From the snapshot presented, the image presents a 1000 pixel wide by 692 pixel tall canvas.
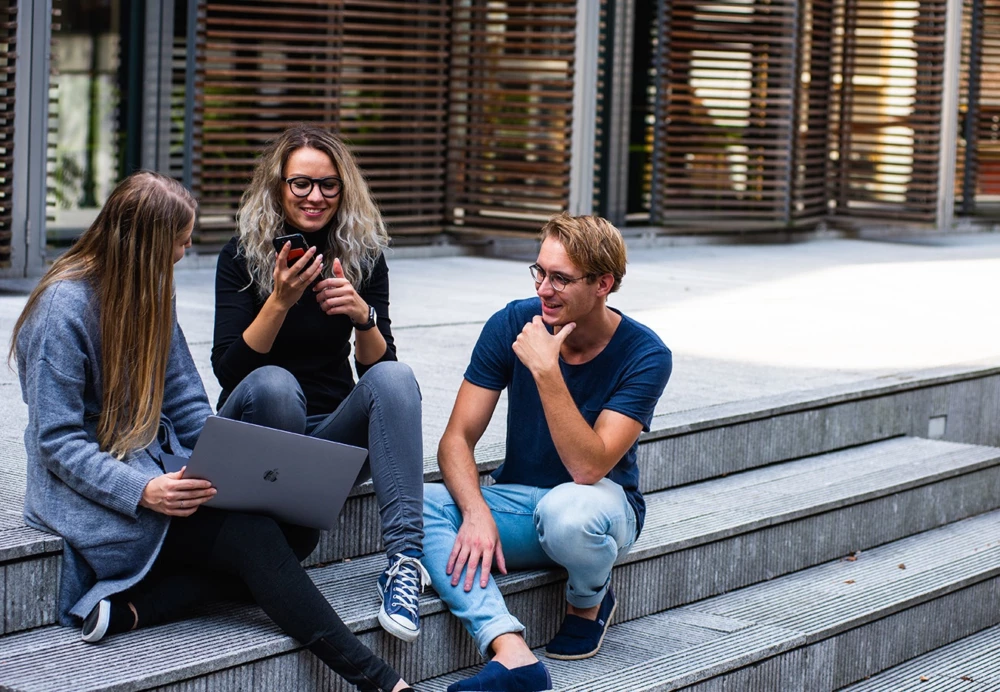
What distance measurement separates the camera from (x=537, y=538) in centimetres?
358

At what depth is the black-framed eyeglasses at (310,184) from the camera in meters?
3.56

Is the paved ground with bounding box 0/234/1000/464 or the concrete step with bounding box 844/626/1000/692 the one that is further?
the paved ground with bounding box 0/234/1000/464

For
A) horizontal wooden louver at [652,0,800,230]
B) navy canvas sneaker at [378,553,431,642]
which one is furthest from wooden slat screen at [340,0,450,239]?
navy canvas sneaker at [378,553,431,642]

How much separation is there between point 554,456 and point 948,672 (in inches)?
64.8

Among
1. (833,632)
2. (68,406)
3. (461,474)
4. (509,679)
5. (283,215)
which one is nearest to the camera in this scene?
(68,406)

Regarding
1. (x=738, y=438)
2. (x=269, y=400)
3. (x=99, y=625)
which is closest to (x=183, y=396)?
(x=269, y=400)

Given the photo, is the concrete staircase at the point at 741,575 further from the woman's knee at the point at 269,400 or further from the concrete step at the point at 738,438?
the woman's knee at the point at 269,400

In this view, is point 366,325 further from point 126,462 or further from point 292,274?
point 126,462

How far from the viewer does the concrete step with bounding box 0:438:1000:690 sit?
294cm

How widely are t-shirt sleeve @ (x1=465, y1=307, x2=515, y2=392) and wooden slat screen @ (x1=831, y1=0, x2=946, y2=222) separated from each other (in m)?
9.61

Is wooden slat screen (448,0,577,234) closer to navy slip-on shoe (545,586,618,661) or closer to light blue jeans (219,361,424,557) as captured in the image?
navy slip-on shoe (545,586,618,661)

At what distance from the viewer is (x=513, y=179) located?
1026 cm

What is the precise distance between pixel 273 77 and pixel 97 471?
6.43 m

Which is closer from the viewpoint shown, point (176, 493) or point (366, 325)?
point (176, 493)
